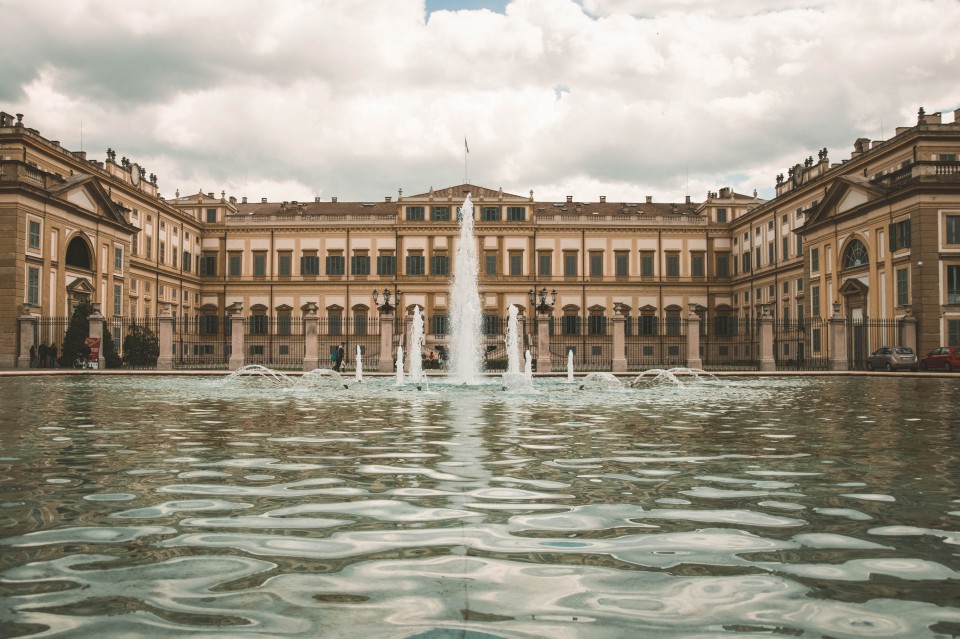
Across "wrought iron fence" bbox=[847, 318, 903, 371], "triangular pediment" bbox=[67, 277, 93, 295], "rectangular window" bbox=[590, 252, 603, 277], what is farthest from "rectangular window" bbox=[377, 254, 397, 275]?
"wrought iron fence" bbox=[847, 318, 903, 371]

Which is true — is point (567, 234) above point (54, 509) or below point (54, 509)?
above

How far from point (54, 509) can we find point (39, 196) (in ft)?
113

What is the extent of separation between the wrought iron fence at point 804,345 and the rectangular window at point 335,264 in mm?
32998

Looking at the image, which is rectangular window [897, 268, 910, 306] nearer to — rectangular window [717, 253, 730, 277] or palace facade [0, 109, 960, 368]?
palace facade [0, 109, 960, 368]

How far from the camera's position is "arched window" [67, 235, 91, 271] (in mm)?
38406

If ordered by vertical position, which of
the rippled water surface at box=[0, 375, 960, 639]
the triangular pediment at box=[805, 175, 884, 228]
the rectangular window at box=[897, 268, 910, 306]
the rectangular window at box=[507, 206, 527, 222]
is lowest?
the rippled water surface at box=[0, 375, 960, 639]

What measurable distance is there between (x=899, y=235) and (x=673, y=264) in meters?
26.4

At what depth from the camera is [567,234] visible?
58.7m

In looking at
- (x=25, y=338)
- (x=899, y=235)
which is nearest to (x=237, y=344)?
(x=25, y=338)

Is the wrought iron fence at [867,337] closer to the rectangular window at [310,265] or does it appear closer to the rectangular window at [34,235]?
the rectangular window at [34,235]

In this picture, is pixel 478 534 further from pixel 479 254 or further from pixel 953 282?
pixel 479 254

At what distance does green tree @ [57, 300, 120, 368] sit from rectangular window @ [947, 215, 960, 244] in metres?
36.9

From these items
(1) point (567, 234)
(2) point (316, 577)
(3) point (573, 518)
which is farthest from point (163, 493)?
(1) point (567, 234)

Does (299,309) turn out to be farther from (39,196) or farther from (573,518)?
(573,518)
